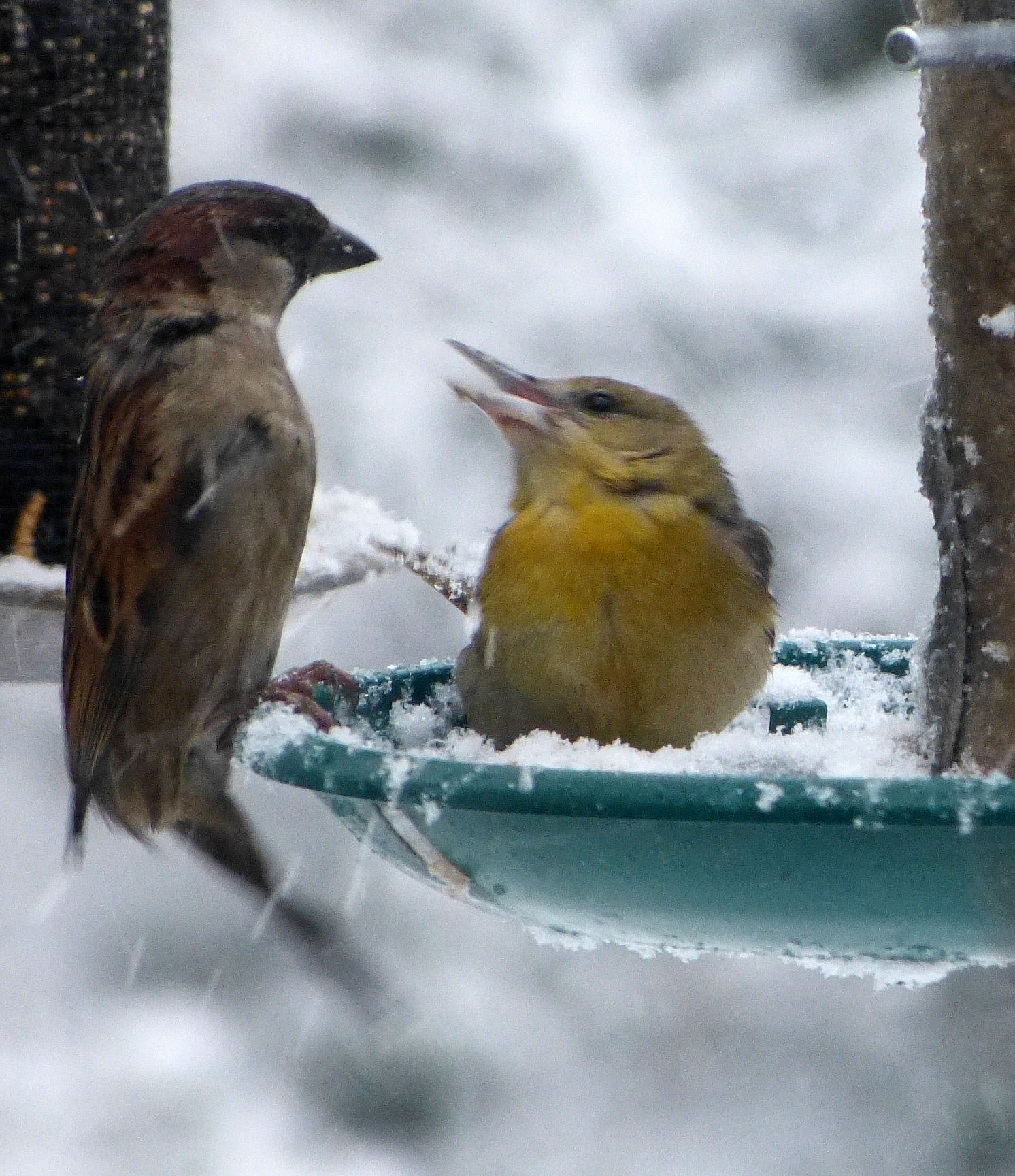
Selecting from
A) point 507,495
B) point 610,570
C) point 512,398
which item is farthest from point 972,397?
point 507,495

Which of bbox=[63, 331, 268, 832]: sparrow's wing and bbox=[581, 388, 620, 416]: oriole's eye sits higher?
bbox=[581, 388, 620, 416]: oriole's eye

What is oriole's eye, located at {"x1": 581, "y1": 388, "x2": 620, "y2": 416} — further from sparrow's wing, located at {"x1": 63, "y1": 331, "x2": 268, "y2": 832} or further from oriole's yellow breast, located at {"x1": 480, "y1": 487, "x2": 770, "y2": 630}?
sparrow's wing, located at {"x1": 63, "y1": 331, "x2": 268, "y2": 832}

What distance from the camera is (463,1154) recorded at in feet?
23.9

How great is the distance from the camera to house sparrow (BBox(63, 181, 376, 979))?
3873mm

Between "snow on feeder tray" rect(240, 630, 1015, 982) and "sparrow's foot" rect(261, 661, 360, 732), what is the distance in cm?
42

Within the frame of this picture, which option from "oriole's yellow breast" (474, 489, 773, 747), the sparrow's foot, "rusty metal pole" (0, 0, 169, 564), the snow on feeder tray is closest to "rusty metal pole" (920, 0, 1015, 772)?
the snow on feeder tray

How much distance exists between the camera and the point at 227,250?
4.02m

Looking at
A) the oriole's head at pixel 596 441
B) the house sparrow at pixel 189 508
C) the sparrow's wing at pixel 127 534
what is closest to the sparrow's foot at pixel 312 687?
the house sparrow at pixel 189 508

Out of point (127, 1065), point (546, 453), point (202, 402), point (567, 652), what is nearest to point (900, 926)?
point (567, 652)

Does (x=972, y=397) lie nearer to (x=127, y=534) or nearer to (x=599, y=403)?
(x=599, y=403)

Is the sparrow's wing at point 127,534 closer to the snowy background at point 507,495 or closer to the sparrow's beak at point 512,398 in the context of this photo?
the sparrow's beak at point 512,398

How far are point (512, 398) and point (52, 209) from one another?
1847 mm

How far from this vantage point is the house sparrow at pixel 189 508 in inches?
152

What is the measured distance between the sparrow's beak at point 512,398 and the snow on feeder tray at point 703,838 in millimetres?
646
